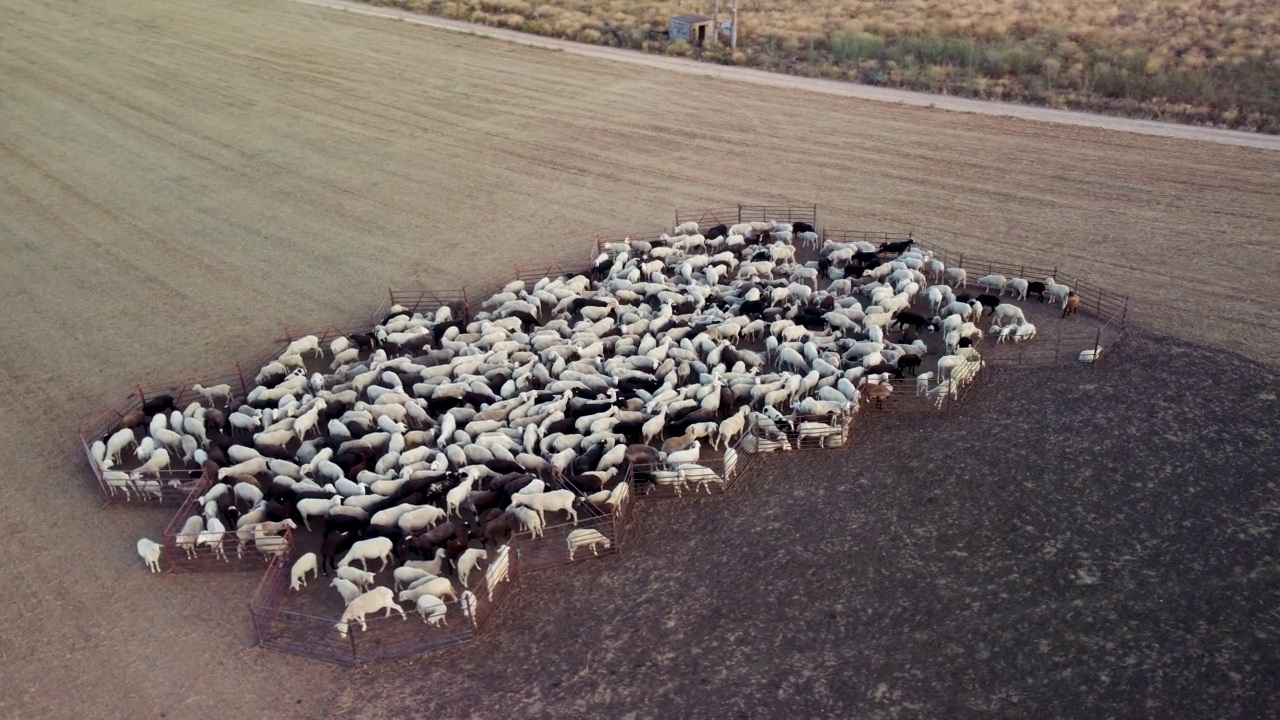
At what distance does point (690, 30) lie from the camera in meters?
50.7

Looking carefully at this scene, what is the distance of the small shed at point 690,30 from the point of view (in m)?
50.8

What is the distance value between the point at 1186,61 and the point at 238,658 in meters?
42.8

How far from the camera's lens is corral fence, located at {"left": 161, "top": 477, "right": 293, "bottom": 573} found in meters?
17.6

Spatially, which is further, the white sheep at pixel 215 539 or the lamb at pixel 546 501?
the lamb at pixel 546 501

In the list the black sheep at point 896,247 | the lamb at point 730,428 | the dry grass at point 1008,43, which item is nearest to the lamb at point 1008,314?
the black sheep at point 896,247

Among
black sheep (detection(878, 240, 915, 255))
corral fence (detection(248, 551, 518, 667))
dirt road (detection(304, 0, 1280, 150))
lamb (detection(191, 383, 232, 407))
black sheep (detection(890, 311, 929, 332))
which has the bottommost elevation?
corral fence (detection(248, 551, 518, 667))

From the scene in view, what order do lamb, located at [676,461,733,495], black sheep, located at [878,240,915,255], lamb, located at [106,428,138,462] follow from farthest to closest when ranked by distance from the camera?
black sheep, located at [878,240,915,255] → lamb, located at [106,428,138,462] → lamb, located at [676,461,733,495]

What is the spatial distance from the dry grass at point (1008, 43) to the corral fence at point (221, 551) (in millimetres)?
33567

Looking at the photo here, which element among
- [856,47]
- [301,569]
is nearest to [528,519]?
[301,569]

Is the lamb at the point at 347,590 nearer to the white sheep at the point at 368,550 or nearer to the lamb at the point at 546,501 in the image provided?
the white sheep at the point at 368,550

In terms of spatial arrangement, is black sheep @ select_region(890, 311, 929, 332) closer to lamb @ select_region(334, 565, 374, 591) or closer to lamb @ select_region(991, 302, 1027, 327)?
lamb @ select_region(991, 302, 1027, 327)

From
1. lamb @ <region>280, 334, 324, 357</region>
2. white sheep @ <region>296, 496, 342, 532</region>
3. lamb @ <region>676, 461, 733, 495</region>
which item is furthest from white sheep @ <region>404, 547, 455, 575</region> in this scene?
lamb @ <region>280, 334, 324, 357</region>

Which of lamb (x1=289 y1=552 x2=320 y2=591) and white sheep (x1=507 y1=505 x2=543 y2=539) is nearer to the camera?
lamb (x1=289 y1=552 x2=320 y2=591)

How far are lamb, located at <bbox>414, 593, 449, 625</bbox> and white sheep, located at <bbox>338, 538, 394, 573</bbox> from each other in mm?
1441
